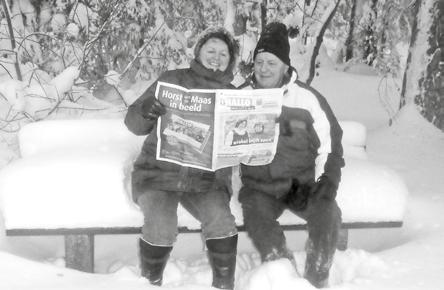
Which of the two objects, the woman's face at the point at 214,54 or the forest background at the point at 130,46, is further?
the forest background at the point at 130,46

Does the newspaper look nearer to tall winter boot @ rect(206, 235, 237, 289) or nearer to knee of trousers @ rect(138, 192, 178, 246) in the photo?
knee of trousers @ rect(138, 192, 178, 246)

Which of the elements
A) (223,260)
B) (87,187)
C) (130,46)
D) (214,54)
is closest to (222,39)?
(214,54)

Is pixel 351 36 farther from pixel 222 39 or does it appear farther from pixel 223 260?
pixel 223 260

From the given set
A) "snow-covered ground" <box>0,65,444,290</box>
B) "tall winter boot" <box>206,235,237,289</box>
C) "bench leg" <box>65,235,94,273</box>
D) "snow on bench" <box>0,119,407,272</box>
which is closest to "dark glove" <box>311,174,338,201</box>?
"snow on bench" <box>0,119,407,272</box>

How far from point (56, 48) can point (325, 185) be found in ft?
16.1

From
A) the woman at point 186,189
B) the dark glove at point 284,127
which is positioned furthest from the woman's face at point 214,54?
the dark glove at point 284,127

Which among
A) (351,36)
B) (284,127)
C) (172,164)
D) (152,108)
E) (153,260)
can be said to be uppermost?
(351,36)

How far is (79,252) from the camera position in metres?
2.83

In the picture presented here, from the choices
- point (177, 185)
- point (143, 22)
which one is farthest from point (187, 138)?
point (143, 22)

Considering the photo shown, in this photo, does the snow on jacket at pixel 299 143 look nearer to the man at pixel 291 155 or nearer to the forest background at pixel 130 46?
the man at pixel 291 155

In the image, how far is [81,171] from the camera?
283cm

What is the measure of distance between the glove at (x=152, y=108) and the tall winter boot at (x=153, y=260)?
63 centimetres

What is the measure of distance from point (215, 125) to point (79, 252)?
1.03 meters

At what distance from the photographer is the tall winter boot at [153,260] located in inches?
98.4
